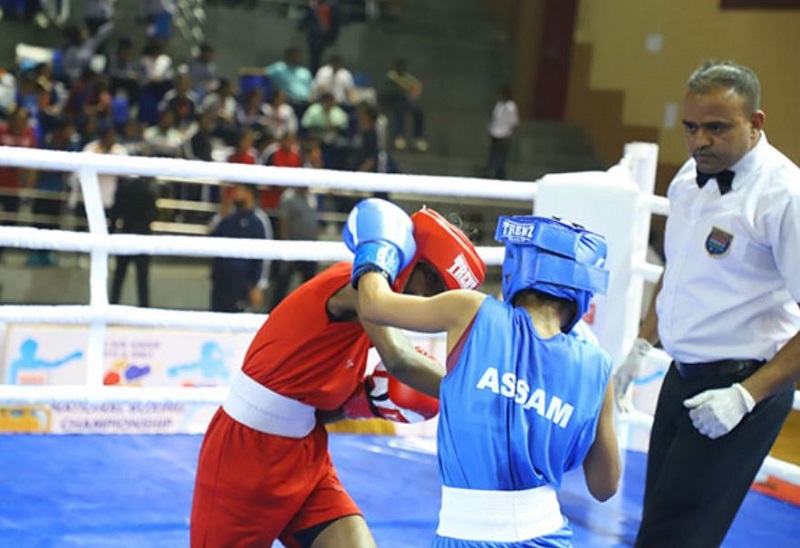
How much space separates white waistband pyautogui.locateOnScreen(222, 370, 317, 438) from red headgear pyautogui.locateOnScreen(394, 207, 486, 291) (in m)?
0.49

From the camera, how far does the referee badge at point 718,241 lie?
286 centimetres

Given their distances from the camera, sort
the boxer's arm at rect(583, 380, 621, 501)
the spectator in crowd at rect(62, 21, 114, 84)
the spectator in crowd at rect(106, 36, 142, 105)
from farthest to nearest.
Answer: the spectator in crowd at rect(62, 21, 114, 84) < the spectator in crowd at rect(106, 36, 142, 105) < the boxer's arm at rect(583, 380, 621, 501)

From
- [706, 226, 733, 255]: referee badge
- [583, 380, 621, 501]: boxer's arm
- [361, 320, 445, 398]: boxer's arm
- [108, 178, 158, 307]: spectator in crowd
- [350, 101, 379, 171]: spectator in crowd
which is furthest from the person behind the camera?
[350, 101, 379, 171]: spectator in crowd

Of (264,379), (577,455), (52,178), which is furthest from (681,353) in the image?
(52,178)

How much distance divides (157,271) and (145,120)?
204 cm

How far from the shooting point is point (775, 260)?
9.07ft

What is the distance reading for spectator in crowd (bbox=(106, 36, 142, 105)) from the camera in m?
11.1

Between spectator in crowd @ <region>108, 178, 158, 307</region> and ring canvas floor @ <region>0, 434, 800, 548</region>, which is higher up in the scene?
spectator in crowd @ <region>108, 178, 158, 307</region>

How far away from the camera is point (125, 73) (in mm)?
11352

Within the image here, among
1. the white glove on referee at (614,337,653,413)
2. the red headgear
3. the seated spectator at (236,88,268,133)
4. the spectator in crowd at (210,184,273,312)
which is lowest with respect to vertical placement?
the spectator in crowd at (210,184,273,312)

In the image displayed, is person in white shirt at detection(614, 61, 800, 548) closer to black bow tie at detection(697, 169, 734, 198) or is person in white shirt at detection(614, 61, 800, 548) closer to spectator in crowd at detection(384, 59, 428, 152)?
black bow tie at detection(697, 169, 734, 198)

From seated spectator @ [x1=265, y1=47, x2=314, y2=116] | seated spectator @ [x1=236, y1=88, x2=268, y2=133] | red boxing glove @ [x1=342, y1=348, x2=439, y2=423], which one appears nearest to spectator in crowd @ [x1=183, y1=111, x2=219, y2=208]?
seated spectator @ [x1=236, y1=88, x2=268, y2=133]

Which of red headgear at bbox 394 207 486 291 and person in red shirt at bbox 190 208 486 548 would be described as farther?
person in red shirt at bbox 190 208 486 548

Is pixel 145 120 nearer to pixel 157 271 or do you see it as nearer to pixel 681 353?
pixel 157 271
